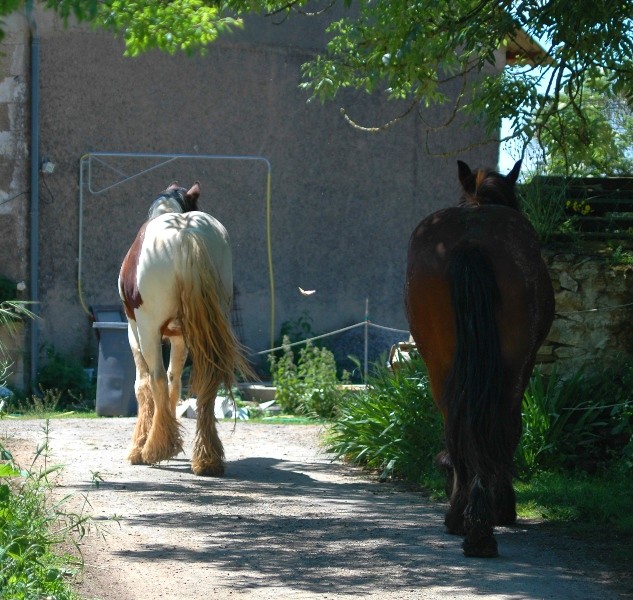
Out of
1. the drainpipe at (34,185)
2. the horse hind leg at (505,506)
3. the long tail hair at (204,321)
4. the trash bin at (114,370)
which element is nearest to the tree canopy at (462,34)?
the long tail hair at (204,321)

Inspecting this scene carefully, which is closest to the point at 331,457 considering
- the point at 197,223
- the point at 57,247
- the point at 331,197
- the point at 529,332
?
the point at 197,223

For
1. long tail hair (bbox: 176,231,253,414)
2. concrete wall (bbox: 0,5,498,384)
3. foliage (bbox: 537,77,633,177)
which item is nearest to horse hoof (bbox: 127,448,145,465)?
long tail hair (bbox: 176,231,253,414)

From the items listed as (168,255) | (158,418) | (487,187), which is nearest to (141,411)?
(158,418)

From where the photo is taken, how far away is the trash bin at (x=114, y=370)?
12.3 m

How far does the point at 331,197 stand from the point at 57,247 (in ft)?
14.6

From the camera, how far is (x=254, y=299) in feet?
53.2

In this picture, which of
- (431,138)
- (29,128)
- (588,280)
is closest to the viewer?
(588,280)

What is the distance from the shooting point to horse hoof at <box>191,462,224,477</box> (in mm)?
8203

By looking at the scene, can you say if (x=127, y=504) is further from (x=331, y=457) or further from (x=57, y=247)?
(x=57, y=247)

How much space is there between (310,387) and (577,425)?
16.2 feet

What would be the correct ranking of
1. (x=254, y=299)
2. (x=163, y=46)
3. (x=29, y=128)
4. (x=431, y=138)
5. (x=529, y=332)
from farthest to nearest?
(x=431, y=138), (x=254, y=299), (x=29, y=128), (x=163, y=46), (x=529, y=332)

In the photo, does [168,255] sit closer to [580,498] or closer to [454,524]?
[454,524]

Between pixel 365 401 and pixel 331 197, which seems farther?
pixel 331 197

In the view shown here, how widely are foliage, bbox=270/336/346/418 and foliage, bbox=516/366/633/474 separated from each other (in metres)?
4.12
